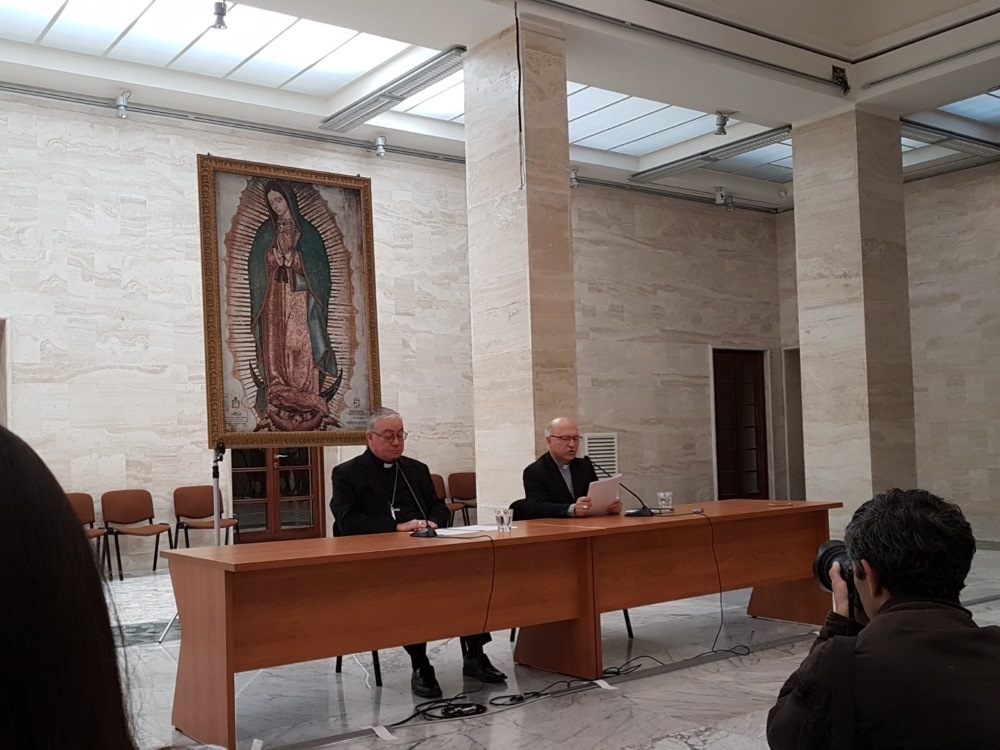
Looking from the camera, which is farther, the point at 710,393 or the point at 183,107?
the point at 710,393

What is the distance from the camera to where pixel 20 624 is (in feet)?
2.42

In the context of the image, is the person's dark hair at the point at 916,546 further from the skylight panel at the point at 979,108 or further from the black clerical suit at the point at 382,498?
the skylight panel at the point at 979,108

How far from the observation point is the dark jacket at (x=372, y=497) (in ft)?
19.9

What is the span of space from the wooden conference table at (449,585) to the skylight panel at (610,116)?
18.1 ft

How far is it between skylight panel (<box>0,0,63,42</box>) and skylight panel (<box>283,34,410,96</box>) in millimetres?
A: 2348

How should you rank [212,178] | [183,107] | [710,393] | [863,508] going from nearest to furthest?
[863,508]
[212,178]
[183,107]
[710,393]

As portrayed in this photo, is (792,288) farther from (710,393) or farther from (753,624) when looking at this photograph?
(753,624)

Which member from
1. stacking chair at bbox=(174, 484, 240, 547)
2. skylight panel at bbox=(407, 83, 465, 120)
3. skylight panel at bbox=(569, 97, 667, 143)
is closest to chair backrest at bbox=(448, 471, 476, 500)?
stacking chair at bbox=(174, 484, 240, 547)

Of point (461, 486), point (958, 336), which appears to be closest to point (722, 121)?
point (958, 336)

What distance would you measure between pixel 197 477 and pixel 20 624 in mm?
10266

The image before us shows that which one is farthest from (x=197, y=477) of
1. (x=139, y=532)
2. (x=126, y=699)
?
(x=126, y=699)

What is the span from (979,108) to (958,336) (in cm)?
303

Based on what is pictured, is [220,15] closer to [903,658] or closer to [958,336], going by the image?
[903,658]

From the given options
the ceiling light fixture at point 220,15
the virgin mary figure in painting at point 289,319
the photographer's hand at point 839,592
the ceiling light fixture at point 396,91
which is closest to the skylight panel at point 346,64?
the ceiling light fixture at point 396,91
